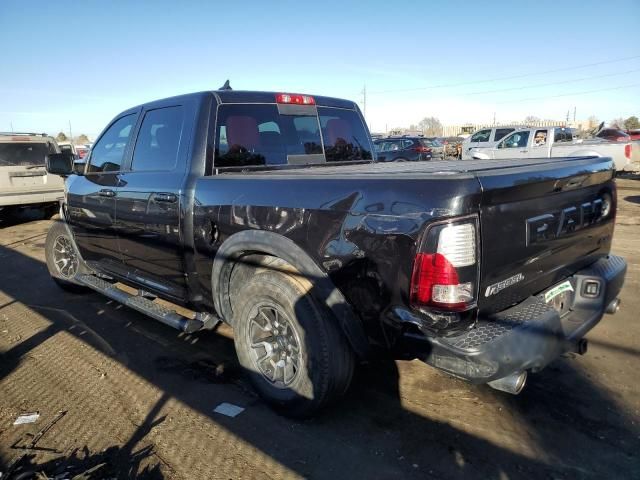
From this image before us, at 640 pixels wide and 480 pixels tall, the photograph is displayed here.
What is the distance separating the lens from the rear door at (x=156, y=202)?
3461 mm

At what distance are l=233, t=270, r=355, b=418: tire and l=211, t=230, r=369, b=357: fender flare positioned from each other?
0.34 ft

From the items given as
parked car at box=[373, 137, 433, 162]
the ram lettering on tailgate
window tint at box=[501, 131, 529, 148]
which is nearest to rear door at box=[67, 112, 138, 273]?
the ram lettering on tailgate

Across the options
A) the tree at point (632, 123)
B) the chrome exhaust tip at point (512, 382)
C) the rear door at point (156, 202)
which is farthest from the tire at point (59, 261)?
the tree at point (632, 123)

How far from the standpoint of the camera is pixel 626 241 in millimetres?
7320

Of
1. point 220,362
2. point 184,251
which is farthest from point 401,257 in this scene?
point 220,362

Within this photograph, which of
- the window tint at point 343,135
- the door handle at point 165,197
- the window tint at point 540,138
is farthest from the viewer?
the window tint at point 540,138

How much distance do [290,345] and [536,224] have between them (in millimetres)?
1550

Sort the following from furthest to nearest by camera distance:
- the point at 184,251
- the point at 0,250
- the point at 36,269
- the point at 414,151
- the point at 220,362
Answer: the point at 414,151 < the point at 0,250 < the point at 36,269 < the point at 220,362 < the point at 184,251

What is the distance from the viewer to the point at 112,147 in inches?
175

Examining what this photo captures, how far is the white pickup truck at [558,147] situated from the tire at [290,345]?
1259cm

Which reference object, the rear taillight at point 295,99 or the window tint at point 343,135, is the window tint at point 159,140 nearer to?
the rear taillight at point 295,99

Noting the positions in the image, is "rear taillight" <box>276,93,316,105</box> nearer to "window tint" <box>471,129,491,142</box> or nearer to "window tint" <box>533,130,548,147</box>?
"window tint" <box>533,130,548,147</box>

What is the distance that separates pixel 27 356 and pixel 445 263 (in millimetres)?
3704

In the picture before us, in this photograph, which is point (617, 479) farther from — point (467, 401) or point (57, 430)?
point (57, 430)
